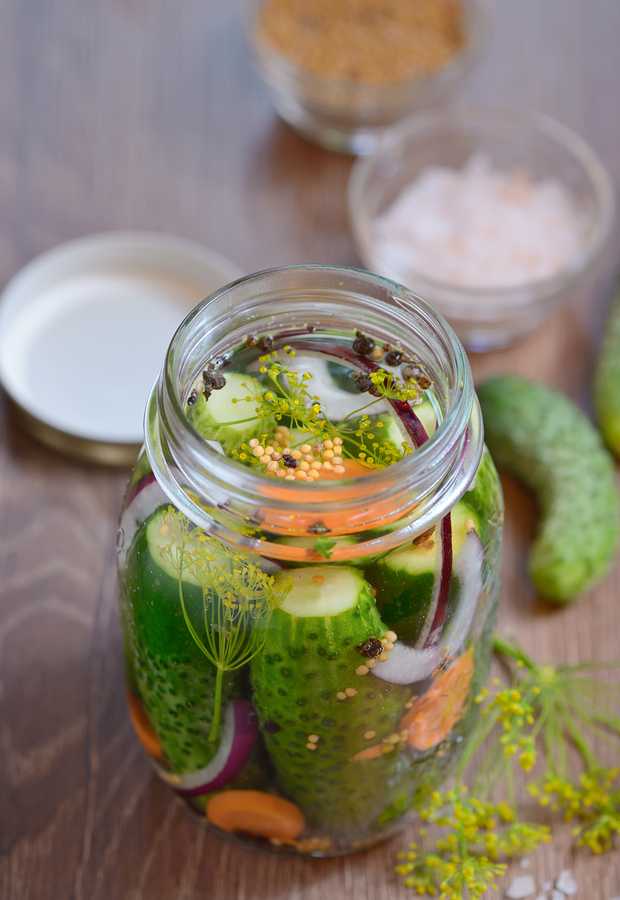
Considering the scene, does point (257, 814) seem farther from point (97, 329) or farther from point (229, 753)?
point (97, 329)

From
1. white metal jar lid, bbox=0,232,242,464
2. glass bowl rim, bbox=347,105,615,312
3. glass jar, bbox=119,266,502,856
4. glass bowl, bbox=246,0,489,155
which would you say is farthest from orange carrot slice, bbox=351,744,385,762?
glass bowl, bbox=246,0,489,155

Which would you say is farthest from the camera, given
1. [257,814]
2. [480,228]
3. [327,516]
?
[480,228]

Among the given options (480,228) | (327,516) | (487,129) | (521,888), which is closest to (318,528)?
(327,516)

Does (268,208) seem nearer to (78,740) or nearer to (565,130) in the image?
(565,130)

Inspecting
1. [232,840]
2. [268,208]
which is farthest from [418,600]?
[268,208]

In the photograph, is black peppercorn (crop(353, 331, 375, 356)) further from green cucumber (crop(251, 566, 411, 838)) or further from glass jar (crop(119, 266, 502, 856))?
green cucumber (crop(251, 566, 411, 838))

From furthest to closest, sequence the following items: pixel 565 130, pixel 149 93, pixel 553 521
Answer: pixel 149 93, pixel 565 130, pixel 553 521

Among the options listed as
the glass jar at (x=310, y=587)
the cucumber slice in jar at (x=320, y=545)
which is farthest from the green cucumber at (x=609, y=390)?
the cucumber slice in jar at (x=320, y=545)
